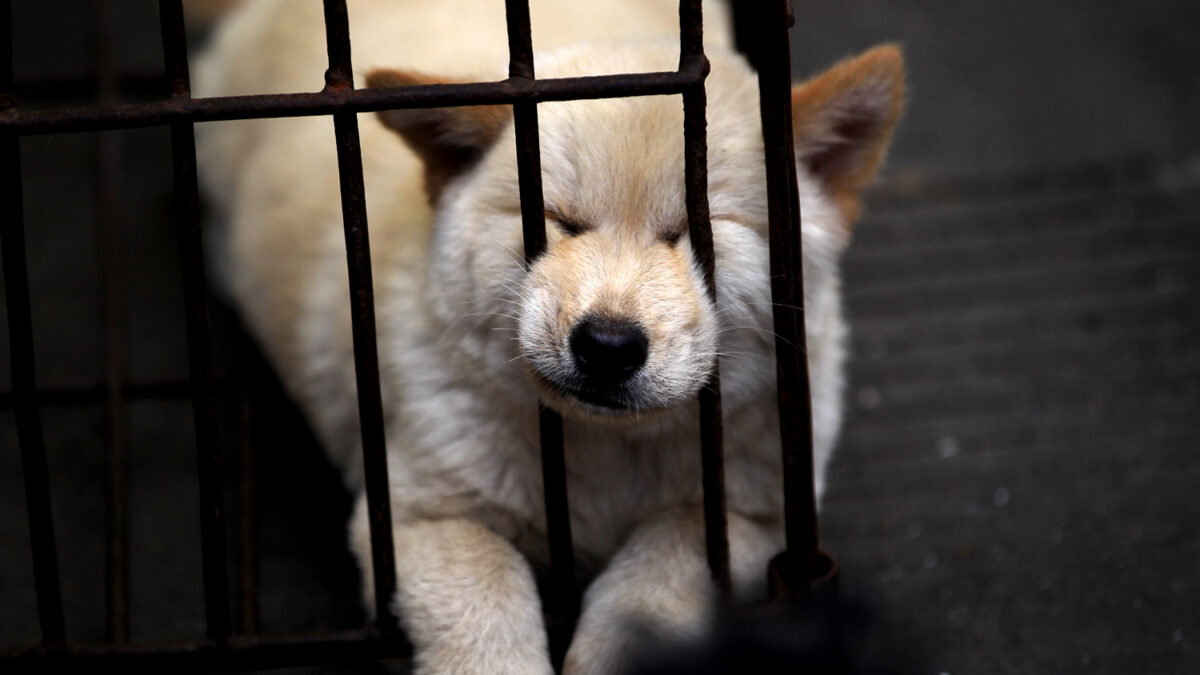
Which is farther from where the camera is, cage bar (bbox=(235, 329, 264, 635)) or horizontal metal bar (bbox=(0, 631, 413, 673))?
cage bar (bbox=(235, 329, 264, 635))

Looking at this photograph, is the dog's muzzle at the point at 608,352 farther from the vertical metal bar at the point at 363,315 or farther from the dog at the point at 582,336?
the vertical metal bar at the point at 363,315

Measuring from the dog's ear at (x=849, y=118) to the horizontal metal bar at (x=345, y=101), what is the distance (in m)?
0.38

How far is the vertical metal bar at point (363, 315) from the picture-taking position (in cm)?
213

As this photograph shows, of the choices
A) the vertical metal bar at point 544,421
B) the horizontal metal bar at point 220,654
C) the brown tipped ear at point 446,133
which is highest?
the brown tipped ear at point 446,133

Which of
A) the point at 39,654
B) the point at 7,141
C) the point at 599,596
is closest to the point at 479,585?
the point at 599,596

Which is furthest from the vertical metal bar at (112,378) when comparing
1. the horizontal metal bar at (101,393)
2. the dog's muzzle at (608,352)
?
the dog's muzzle at (608,352)

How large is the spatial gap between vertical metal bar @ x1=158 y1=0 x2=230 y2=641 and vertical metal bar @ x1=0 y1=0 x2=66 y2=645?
0.25m

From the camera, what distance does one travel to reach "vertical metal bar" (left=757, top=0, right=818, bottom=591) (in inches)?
84.4

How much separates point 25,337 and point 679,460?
1.23m

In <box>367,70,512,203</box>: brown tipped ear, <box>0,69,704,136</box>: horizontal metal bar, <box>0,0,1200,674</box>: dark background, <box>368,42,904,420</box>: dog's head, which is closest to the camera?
<box>0,69,704,136</box>: horizontal metal bar

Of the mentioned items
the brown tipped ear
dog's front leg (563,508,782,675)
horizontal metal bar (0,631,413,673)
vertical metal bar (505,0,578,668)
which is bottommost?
horizontal metal bar (0,631,413,673)

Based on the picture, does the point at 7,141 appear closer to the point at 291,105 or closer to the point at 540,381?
the point at 291,105

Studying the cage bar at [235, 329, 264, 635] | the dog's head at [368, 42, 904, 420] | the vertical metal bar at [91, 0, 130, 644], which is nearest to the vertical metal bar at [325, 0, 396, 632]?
the dog's head at [368, 42, 904, 420]

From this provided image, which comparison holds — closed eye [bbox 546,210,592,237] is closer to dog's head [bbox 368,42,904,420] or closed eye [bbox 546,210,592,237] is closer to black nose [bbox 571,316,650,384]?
dog's head [bbox 368,42,904,420]
